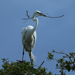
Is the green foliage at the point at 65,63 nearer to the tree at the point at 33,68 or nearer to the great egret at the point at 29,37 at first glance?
the tree at the point at 33,68

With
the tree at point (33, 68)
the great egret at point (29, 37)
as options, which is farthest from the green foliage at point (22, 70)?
the great egret at point (29, 37)

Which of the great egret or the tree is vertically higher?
the great egret

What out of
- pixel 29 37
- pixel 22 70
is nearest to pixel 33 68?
pixel 22 70

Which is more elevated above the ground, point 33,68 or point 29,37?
point 29,37

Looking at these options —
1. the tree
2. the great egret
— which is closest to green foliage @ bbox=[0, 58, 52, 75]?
the tree

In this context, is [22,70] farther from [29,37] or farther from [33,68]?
[29,37]

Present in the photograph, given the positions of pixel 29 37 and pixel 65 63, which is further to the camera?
pixel 29 37

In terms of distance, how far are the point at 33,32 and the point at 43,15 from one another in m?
0.74

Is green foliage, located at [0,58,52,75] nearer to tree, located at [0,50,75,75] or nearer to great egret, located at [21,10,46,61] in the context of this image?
tree, located at [0,50,75,75]

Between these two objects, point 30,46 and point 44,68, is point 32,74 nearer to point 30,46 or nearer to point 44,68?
point 44,68

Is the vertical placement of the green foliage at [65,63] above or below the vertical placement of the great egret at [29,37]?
below

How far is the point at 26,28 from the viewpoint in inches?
322

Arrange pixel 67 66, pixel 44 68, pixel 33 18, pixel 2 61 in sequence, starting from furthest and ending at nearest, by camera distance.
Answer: pixel 33 18 → pixel 2 61 → pixel 44 68 → pixel 67 66

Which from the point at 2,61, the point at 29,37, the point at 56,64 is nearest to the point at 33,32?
the point at 29,37
